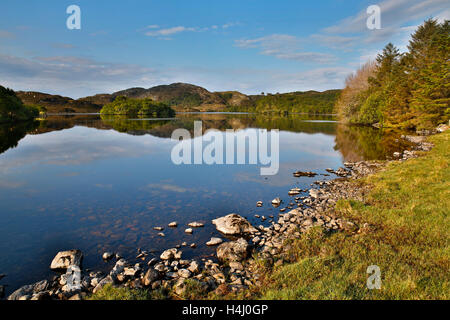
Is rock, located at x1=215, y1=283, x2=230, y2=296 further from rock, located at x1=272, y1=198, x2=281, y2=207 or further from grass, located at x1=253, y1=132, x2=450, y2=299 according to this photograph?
rock, located at x1=272, y1=198, x2=281, y2=207

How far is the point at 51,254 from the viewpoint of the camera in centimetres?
1069

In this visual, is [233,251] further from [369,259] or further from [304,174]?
[304,174]

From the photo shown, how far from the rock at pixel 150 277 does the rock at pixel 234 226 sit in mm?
4500

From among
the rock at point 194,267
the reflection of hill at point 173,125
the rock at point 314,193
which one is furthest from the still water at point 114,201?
the reflection of hill at point 173,125

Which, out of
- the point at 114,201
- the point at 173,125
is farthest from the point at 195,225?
the point at 173,125

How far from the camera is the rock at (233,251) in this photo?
9750 millimetres

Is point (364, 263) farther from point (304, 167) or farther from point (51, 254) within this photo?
point (304, 167)

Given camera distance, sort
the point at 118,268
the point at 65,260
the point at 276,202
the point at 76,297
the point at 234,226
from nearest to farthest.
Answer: the point at 76,297, the point at 118,268, the point at 65,260, the point at 234,226, the point at 276,202

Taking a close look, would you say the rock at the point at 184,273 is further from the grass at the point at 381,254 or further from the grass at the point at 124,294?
the grass at the point at 381,254

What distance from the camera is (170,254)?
10.2 meters

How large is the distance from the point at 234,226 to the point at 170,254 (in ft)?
11.9

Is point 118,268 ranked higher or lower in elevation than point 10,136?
lower

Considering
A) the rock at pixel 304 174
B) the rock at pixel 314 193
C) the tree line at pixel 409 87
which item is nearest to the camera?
the rock at pixel 314 193
